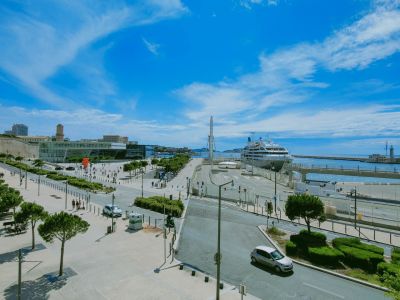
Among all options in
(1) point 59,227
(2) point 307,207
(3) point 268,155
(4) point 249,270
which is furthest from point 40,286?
(3) point 268,155

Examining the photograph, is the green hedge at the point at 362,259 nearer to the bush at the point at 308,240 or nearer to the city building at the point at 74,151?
the bush at the point at 308,240

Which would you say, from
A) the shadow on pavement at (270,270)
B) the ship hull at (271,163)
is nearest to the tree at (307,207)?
the shadow on pavement at (270,270)

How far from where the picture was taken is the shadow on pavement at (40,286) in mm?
15586

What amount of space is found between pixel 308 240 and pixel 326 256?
3625mm

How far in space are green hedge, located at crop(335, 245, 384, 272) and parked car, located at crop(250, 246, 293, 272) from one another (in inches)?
185

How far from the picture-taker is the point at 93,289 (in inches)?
650

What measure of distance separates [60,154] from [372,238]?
15502cm

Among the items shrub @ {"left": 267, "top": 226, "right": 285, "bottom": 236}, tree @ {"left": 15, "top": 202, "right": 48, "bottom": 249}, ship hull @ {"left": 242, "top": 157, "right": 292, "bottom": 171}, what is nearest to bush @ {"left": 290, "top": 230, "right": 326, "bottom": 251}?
shrub @ {"left": 267, "top": 226, "right": 285, "bottom": 236}

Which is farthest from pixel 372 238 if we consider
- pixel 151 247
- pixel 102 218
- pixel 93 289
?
pixel 102 218

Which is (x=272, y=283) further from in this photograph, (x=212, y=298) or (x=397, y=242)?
(x=397, y=242)

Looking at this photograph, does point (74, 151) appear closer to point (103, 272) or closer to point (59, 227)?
point (59, 227)

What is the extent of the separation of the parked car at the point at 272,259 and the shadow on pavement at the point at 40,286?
1253 centimetres

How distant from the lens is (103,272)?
1881 centimetres

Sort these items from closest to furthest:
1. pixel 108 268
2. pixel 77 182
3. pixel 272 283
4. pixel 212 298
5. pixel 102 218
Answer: pixel 212 298
pixel 272 283
pixel 108 268
pixel 102 218
pixel 77 182
